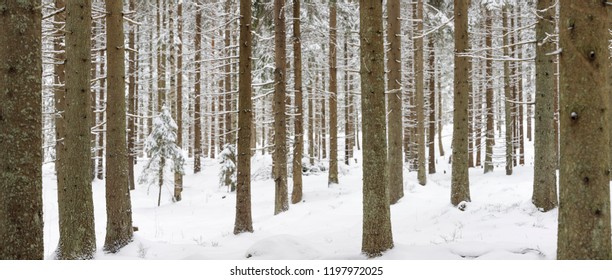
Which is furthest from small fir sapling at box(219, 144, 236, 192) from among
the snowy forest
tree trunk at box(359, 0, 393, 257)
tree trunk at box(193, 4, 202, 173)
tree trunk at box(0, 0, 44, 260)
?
tree trunk at box(0, 0, 44, 260)

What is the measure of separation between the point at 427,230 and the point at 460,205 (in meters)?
1.71

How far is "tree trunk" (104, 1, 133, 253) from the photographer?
779cm

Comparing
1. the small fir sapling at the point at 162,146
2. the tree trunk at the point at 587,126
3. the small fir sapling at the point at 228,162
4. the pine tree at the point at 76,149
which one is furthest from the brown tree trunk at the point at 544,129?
the small fir sapling at the point at 162,146

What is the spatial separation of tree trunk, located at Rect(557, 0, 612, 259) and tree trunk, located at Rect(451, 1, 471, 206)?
6205 mm

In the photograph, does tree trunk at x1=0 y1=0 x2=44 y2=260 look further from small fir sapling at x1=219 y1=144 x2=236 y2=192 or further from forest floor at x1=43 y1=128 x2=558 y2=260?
small fir sapling at x1=219 y1=144 x2=236 y2=192

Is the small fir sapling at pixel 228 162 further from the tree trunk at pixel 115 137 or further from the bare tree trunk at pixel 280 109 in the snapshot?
the tree trunk at pixel 115 137

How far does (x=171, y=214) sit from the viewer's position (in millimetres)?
16359

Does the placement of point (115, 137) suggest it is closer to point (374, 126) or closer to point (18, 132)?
point (18, 132)

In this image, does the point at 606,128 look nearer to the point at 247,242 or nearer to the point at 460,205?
the point at 460,205

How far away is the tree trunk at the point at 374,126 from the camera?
6.11m

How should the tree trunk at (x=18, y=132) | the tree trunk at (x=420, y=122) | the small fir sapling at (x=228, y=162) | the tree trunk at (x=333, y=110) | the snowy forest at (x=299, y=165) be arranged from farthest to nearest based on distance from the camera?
1. the small fir sapling at (x=228, y=162)
2. the tree trunk at (x=420, y=122)
3. the tree trunk at (x=333, y=110)
4. the snowy forest at (x=299, y=165)
5. the tree trunk at (x=18, y=132)

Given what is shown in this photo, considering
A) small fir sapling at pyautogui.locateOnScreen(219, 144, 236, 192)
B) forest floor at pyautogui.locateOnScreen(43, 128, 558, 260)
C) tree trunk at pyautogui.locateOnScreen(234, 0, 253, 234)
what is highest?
tree trunk at pyautogui.locateOnScreen(234, 0, 253, 234)

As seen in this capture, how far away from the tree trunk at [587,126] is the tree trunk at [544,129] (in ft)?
15.6
